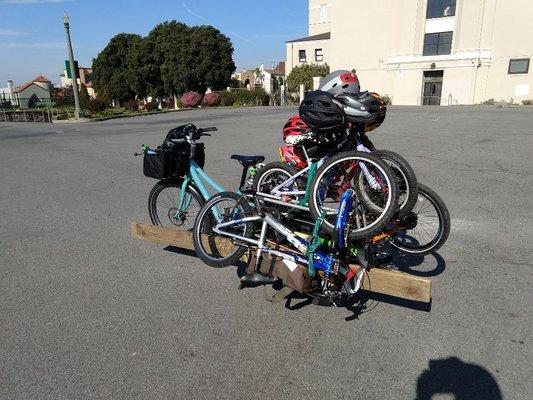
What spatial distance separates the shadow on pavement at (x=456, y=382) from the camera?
2654 mm

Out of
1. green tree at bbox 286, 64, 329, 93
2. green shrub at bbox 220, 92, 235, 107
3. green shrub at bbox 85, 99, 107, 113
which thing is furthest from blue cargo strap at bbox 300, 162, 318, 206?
green tree at bbox 286, 64, 329, 93

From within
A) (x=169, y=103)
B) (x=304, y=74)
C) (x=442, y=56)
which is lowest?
(x=169, y=103)

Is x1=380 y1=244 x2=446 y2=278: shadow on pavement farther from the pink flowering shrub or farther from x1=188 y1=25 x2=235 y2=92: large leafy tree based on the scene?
x1=188 y1=25 x2=235 y2=92: large leafy tree

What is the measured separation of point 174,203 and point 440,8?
151ft

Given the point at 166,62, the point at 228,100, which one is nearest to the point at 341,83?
the point at 228,100

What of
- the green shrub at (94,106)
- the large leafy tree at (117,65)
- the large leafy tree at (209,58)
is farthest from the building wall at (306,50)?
the green shrub at (94,106)

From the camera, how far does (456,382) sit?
2764 mm

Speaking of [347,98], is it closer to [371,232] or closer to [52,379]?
[371,232]

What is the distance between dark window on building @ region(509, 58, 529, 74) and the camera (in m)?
38.8

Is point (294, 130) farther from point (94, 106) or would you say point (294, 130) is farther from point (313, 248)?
point (94, 106)

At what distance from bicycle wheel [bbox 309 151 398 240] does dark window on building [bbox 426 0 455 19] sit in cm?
4640

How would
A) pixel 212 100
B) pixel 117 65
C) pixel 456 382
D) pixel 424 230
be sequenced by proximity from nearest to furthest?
pixel 456 382
pixel 424 230
pixel 212 100
pixel 117 65

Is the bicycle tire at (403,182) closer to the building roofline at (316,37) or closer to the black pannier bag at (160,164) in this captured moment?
the black pannier bag at (160,164)

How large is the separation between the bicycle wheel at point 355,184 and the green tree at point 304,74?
52935 mm
